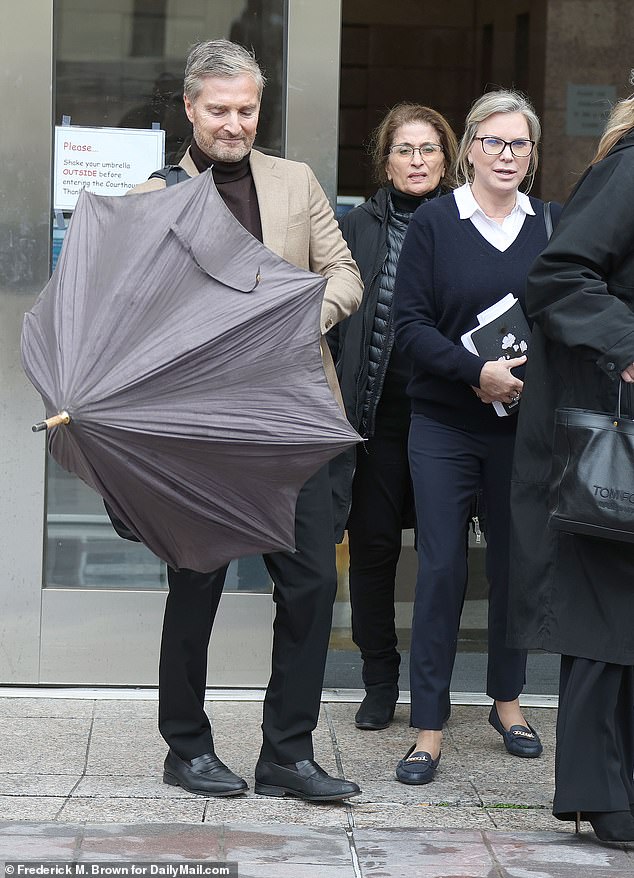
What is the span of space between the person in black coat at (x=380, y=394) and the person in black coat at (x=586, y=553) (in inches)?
41.5

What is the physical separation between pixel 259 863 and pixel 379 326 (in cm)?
195

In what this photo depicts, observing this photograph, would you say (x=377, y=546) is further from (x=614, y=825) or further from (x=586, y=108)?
(x=586, y=108)

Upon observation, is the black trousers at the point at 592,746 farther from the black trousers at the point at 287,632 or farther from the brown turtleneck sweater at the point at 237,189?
the brown turtleneck sweater at the point at 237,189

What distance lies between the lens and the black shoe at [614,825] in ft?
Answer: 12.2

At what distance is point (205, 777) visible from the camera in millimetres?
4152

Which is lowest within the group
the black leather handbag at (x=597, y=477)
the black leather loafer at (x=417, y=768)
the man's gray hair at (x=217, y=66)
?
the black leather loafer at (x=417, y=768)

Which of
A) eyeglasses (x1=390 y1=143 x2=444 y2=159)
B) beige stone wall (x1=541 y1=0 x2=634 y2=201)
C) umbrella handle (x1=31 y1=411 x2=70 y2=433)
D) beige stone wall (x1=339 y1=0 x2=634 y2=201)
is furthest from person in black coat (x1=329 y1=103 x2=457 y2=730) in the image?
beige stone wall (x1=541 y1=0 x2=634 y2=201)

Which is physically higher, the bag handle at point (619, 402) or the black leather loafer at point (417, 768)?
the bag handle at point (619, 402)

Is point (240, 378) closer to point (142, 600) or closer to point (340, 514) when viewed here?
point (340, 514)

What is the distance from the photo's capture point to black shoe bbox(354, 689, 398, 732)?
5.03 metres

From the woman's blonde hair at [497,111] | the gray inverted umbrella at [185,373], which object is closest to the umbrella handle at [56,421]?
the gray inverted umbrella at [185,373]

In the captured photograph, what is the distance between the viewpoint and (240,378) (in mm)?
3537

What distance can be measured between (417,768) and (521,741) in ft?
1.70

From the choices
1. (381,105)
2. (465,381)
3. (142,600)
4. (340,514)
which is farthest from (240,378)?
(381,105)
